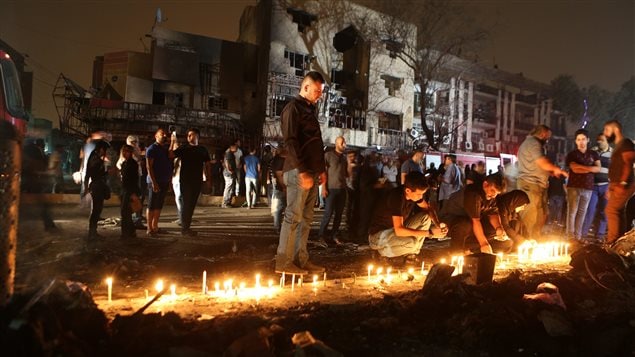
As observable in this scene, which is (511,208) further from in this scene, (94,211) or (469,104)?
(469,104)

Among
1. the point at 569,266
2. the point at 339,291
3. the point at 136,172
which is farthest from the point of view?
the point at 136,172

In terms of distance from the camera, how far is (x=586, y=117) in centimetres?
4481

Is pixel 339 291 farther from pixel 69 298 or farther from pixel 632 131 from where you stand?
pixel 632 131

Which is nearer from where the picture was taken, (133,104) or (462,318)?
(462,318)

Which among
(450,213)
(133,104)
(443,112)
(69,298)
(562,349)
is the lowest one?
(562,349)

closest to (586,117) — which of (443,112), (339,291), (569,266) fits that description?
(443,112)

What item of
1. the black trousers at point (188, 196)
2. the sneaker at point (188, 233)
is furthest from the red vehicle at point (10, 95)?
the sneaker at point (188, 233)

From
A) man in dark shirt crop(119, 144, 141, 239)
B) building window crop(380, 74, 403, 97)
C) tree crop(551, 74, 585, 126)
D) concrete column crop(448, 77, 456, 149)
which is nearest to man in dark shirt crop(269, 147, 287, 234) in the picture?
man in dark shirt crop(119, 144, 141, 239)

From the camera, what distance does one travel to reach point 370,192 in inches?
310

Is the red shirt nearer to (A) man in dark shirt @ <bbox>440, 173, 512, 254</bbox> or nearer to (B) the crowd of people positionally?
(B) the crowd of people

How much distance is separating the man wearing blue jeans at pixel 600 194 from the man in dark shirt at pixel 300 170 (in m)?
6.20

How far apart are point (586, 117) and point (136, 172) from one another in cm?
4969

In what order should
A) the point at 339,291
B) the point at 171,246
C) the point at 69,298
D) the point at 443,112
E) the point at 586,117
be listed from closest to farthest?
the point at 69,298, the point at 339,291, the point at 171,246, the point at 443,112, the point at 586,117

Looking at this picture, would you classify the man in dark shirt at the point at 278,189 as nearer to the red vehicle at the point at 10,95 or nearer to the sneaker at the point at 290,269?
the sneaker at the point at 290,269
